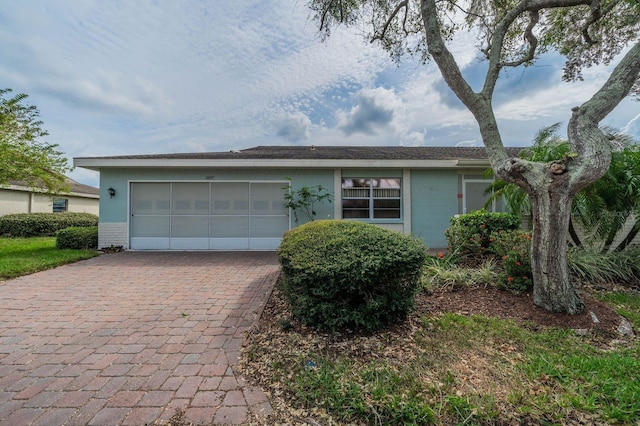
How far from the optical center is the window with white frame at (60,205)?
53.9 ft

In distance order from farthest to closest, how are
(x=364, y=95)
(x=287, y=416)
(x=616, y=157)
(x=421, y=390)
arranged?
(x=364, y=95)
(x=616, y=157)
(x=421, y=390)
(x=287, y=416)

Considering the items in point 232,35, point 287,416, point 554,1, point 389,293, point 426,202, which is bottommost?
point 287,416

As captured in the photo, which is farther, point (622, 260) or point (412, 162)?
point (412, 162)

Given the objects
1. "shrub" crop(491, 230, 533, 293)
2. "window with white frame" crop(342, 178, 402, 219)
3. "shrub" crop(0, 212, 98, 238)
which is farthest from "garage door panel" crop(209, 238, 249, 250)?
"shrub" crop(0, 212, 98, 238)

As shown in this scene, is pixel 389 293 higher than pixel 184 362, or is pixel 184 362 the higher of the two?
pixel 389 293

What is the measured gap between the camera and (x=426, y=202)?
Answer: 9.20 metres

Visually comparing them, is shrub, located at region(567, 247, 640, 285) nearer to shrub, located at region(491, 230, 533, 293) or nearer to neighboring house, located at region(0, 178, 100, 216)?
A: shrub, located at region(491, 230, 533, 293)

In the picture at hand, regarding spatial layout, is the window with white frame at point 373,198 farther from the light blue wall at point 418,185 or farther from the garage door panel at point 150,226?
the garage door panel at point 150,226

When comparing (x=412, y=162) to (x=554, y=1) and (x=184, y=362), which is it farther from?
(x=184, y=362)

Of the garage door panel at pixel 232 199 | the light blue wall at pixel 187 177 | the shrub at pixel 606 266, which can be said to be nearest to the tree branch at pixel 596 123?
the shrub at pixel 606 266

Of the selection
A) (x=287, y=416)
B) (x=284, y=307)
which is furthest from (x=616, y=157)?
(x=287, y=416)

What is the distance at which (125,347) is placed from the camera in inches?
115

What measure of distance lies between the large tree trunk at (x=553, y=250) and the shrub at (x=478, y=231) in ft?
6.65

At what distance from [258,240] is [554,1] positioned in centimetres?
894
